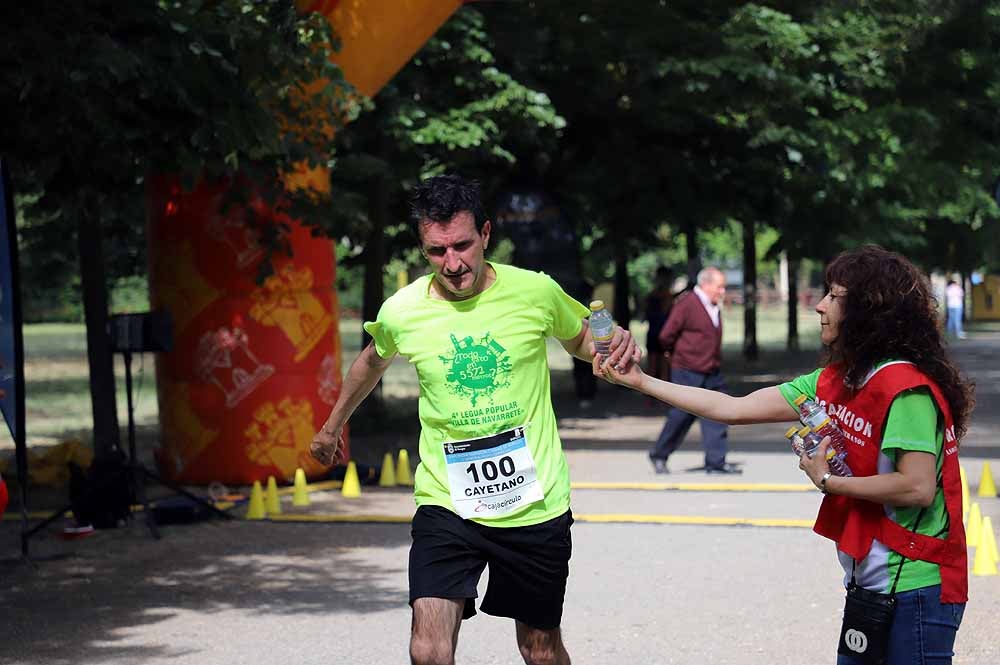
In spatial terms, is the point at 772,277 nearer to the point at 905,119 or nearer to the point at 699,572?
the point at 905,119

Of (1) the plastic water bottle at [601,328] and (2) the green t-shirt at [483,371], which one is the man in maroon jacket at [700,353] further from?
(1) the plastic water bottle at [601,328]

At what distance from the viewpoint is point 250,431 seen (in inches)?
539

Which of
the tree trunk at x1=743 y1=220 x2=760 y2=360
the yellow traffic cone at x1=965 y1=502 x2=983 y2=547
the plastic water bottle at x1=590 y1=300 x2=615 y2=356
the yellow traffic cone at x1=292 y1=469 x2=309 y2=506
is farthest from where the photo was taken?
the tree trunk at x1=743 y1=220 x2=760 y2=360

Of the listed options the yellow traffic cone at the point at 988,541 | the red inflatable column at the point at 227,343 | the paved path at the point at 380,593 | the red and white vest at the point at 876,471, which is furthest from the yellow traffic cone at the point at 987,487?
the red and white vest at the point at 876,471

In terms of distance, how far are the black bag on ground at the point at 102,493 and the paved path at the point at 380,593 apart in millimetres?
163

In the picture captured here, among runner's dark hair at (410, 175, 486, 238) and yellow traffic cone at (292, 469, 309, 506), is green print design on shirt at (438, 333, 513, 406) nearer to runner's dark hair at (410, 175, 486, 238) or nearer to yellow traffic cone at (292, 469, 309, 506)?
runner's dark hair at (410, 175, 486, 238)

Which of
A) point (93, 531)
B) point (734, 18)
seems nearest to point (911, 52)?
point (734, 18)

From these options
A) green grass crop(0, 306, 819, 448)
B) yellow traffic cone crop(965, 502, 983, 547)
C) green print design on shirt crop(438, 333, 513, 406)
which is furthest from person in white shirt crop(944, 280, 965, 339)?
green print design on shirt crop(438, 333, 513, 406)

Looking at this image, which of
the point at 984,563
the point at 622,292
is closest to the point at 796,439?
the point at 984,563

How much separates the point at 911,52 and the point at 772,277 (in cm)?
7710

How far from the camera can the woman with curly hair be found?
400 cm

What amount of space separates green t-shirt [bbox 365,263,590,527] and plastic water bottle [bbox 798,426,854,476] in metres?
1.03

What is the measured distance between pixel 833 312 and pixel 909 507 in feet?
1.75

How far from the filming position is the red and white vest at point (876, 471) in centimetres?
Answer: 403
